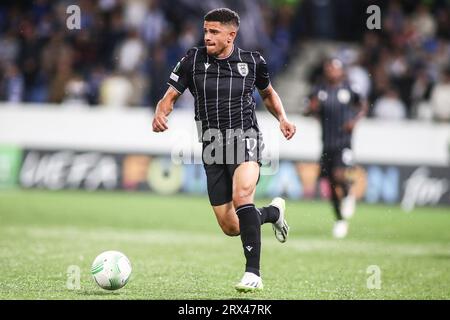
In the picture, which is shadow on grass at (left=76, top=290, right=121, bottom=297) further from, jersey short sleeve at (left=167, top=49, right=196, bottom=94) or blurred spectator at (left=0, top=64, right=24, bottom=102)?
blurred spectator at (left=0, top=64, right=24, bottom=102)

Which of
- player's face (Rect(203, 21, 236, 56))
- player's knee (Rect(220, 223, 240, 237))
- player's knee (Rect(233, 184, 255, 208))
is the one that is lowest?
player's knee (Rect(220, 223, 240, 237))

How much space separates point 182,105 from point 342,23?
5.14m

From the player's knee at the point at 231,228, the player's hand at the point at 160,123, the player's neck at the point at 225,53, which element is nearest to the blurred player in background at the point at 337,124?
the player's knee at the point at 231,228

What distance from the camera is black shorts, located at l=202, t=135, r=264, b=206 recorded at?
28.2 feet

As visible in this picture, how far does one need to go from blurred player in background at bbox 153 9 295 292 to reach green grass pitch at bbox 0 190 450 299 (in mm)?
736

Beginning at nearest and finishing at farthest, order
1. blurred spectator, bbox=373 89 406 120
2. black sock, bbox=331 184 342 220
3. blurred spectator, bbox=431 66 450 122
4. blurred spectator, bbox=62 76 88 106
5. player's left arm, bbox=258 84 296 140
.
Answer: player's left arm, bbox=258 84 296 140 < black sock, bbox=331 184 342 220 < blurred spectator, bbox=62 76 88 106 < blurred spectator, bbox=431 66 450 122 < blurred spectator, bbox=373 89 406 120

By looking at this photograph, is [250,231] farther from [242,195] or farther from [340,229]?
[340,229]

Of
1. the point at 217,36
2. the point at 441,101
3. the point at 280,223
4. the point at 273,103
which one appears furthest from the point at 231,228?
the point at 441,101

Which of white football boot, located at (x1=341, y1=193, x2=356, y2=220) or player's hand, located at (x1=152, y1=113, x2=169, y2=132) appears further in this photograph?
white football boot, located at (x1=341, y1=193, x2=356, y2=220)

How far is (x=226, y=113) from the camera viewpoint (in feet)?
28.4

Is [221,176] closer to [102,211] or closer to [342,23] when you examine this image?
[102,211]

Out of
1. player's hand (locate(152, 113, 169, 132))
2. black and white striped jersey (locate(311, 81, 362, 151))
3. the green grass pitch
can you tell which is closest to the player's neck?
player's hand (locate(152, 113, 169, 132))

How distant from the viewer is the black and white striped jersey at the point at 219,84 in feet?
28.3

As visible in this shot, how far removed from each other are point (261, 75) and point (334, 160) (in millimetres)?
6323
